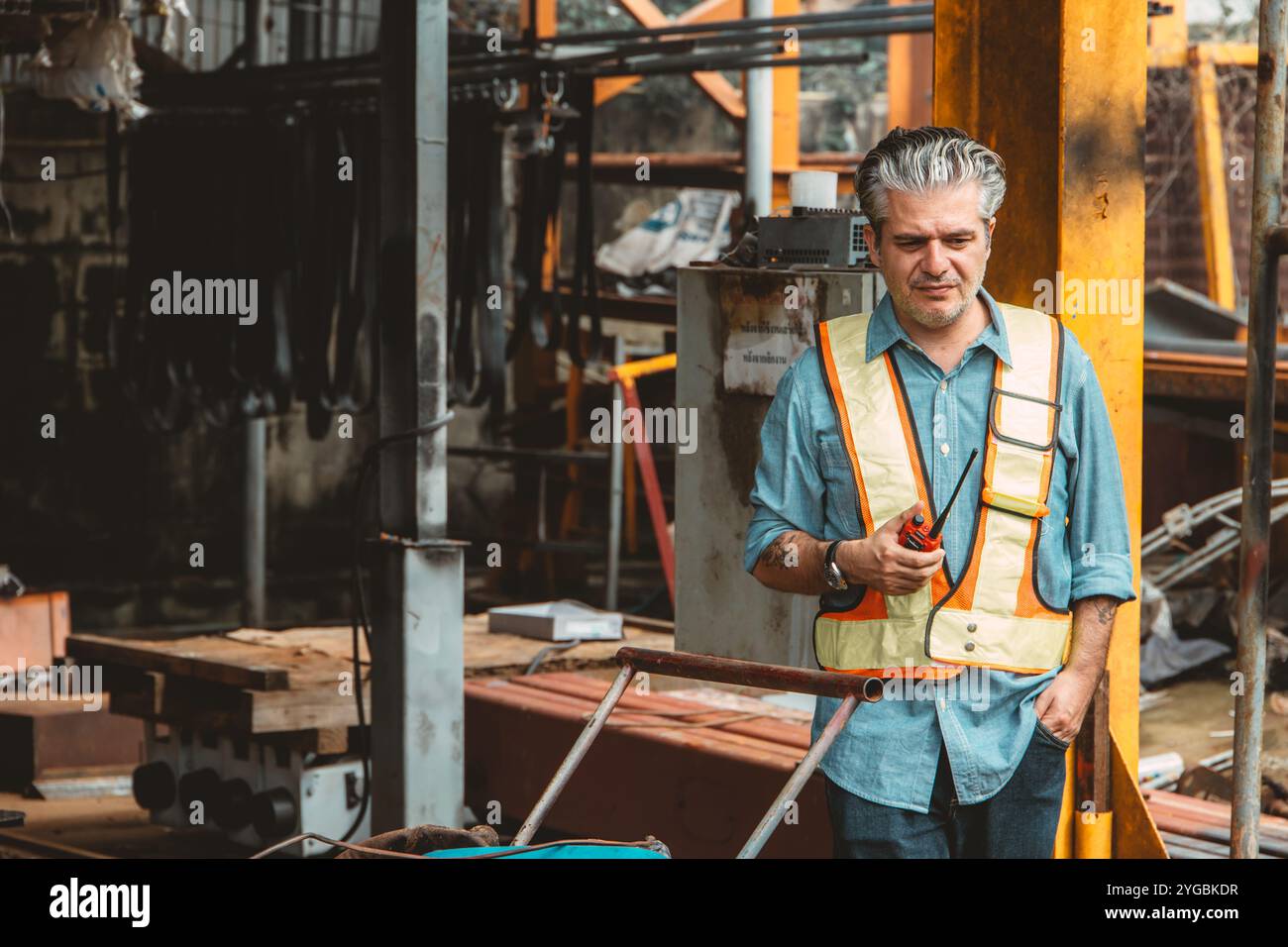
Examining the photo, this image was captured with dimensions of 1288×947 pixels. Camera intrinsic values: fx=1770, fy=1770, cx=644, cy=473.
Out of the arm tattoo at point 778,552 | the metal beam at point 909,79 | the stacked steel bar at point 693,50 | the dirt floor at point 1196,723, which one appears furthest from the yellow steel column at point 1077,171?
the metal beam at point 909,79

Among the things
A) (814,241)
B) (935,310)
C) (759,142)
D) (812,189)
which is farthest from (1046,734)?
(759,142)

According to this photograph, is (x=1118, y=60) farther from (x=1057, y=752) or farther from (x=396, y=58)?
(x=396, y=58)

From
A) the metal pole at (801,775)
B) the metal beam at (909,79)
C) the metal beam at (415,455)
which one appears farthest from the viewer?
the metal beam at (909,79)

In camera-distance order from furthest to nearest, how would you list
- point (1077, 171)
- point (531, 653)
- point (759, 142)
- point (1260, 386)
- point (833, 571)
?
point (759, 142), point (531, 653), point (1077, 171), point (1260, 386), point (833, 571)

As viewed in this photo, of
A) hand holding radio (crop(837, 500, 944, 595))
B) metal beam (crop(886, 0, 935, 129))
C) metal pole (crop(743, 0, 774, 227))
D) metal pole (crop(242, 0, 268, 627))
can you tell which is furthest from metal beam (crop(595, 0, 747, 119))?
hand holding radio (crop(837, 500, 944, 595))

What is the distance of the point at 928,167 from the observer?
310 centimetres

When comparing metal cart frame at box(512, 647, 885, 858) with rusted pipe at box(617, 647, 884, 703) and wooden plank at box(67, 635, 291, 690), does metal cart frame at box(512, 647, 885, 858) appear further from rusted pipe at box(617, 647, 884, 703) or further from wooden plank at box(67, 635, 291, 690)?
wooden plank at box(67, 635, 291, 690)

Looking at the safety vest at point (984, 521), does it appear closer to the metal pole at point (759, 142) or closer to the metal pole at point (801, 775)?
the metal pole at point (801, 775)

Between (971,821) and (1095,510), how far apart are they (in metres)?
0.60

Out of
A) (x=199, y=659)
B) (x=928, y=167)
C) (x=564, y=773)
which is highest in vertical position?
(x=928, y=167)

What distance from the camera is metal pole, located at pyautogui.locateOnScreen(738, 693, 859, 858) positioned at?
289 cm

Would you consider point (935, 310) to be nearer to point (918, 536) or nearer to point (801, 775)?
point (918, 536)

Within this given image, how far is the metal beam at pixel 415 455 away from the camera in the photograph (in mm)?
5402

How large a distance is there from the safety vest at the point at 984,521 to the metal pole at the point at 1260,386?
0.62m
